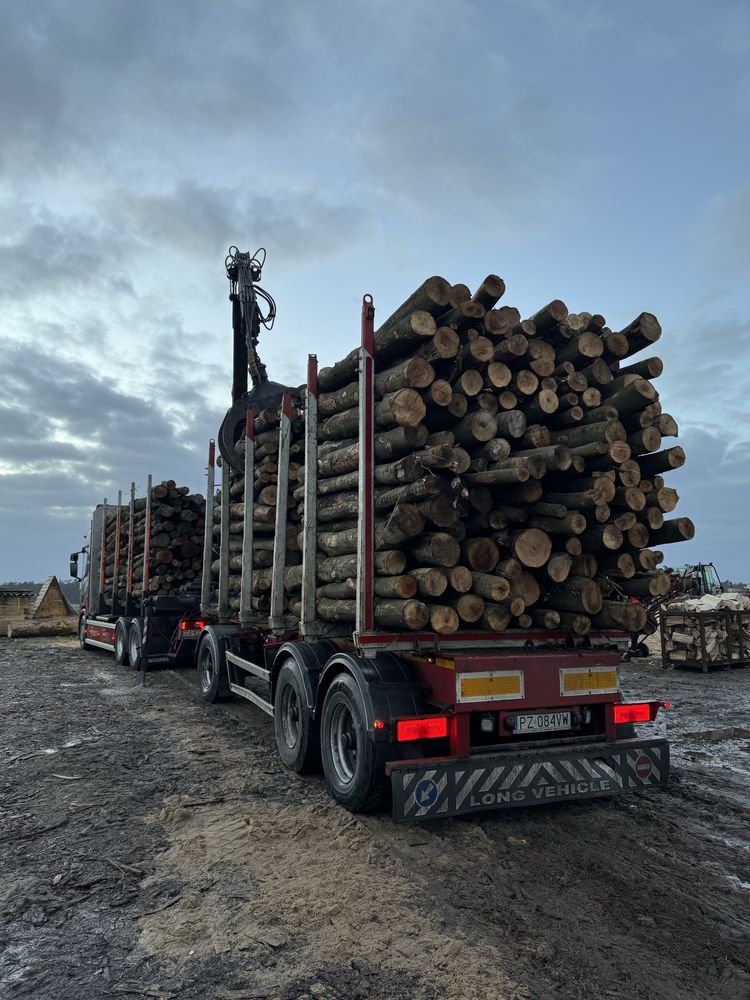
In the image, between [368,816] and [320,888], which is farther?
[368,816]

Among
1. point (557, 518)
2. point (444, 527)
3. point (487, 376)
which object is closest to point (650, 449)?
point (557, 518)

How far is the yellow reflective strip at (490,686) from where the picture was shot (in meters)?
4.66

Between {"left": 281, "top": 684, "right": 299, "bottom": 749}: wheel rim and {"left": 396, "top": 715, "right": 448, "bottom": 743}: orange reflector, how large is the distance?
1.80 m

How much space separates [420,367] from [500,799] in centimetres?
317

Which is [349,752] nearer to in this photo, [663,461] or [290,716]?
[290,716]

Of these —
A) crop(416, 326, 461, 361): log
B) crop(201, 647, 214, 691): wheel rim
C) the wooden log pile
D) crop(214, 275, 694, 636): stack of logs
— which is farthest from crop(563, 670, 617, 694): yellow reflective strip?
crop(201, 647, 214, 691): wheel rim

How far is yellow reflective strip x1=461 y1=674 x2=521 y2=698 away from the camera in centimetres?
466

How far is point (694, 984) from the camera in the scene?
295 cm

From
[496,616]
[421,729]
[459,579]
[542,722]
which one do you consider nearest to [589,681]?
[542,722]

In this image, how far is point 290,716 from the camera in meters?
6.30

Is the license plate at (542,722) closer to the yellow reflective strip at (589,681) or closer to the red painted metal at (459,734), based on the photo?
the yellow reflective strip at (589,681)

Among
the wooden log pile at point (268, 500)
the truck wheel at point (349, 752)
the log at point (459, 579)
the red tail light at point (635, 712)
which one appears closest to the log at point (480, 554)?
the log at point (459, 579)

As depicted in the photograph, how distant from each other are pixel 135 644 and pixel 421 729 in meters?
10.4

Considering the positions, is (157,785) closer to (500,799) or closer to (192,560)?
(500,799)
